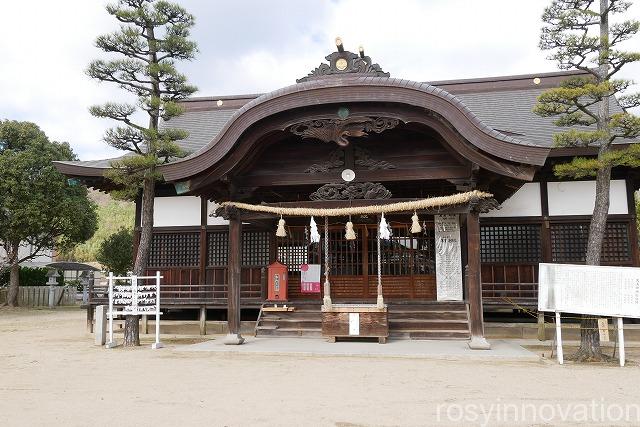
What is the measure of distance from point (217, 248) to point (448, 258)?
644 cm

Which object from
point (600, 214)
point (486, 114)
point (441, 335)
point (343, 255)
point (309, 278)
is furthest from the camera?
point (486, 114)

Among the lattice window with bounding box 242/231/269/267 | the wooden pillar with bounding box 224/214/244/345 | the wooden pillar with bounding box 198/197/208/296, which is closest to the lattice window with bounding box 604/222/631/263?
the lattice window with bounding box 242/231/269/267

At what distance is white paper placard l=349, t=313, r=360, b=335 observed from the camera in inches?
421

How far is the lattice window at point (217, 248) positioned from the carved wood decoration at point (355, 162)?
449cm

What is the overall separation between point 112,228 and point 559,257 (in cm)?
8856

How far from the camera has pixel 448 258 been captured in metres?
12.9

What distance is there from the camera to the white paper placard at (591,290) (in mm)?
8758

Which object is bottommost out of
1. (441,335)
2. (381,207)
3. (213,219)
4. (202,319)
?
(441,335)

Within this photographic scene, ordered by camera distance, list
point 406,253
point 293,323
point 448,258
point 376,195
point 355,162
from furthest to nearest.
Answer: point 406,253, point 448,258, point 293,323, point 355,162, point 376,195

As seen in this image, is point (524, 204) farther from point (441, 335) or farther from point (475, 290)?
point (441, 335)

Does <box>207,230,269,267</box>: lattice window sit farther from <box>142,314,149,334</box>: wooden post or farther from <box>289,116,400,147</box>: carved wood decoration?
<box>289,116,400,147</box>: carved wood decoration

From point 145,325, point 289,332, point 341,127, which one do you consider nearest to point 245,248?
point 289,332

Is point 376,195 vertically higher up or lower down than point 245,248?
higher up

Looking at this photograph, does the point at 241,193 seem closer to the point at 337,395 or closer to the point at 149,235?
the point at 149,235
